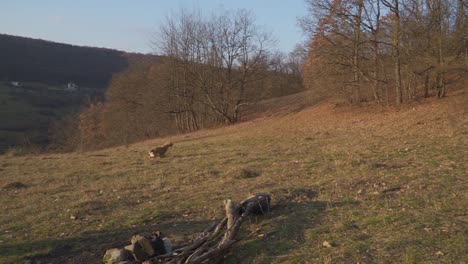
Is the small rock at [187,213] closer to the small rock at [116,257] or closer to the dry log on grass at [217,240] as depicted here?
the dry log on grass at [217,240]

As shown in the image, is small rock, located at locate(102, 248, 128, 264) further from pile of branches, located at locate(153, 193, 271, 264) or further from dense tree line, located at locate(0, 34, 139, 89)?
dense tree line, located at locate(0, 34, 139, 89)

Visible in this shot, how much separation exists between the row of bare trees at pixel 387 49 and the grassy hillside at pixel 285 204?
24.0ft

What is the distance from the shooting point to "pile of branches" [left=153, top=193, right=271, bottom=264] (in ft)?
14.3

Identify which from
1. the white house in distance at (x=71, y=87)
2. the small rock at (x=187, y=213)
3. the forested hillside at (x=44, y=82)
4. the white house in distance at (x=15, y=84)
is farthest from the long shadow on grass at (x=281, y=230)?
the white house in distance at (x=71, y=87)

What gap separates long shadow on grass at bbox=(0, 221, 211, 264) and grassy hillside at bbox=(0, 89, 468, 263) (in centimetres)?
2

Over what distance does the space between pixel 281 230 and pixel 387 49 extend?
61.6 feet

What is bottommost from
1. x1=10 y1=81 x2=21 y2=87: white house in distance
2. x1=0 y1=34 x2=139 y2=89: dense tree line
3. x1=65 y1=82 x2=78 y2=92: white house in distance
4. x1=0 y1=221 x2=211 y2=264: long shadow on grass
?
x1=0 y1=221 x2=211 y2=264: long shadow on grass

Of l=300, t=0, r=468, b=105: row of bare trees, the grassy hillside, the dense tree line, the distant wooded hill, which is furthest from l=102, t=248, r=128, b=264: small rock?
the dense tree line

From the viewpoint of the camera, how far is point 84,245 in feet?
18.2

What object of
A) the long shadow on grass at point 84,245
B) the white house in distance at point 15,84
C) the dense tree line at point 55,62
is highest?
the dense tree line at point 55,62

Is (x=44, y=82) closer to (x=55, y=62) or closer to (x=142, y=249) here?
(x=55, y=62)

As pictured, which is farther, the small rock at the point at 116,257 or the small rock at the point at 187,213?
the small rock at the point at 187,213

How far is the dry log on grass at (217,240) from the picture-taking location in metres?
4.37

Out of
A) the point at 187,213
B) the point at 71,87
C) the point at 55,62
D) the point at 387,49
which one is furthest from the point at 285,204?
the point at 55,62
